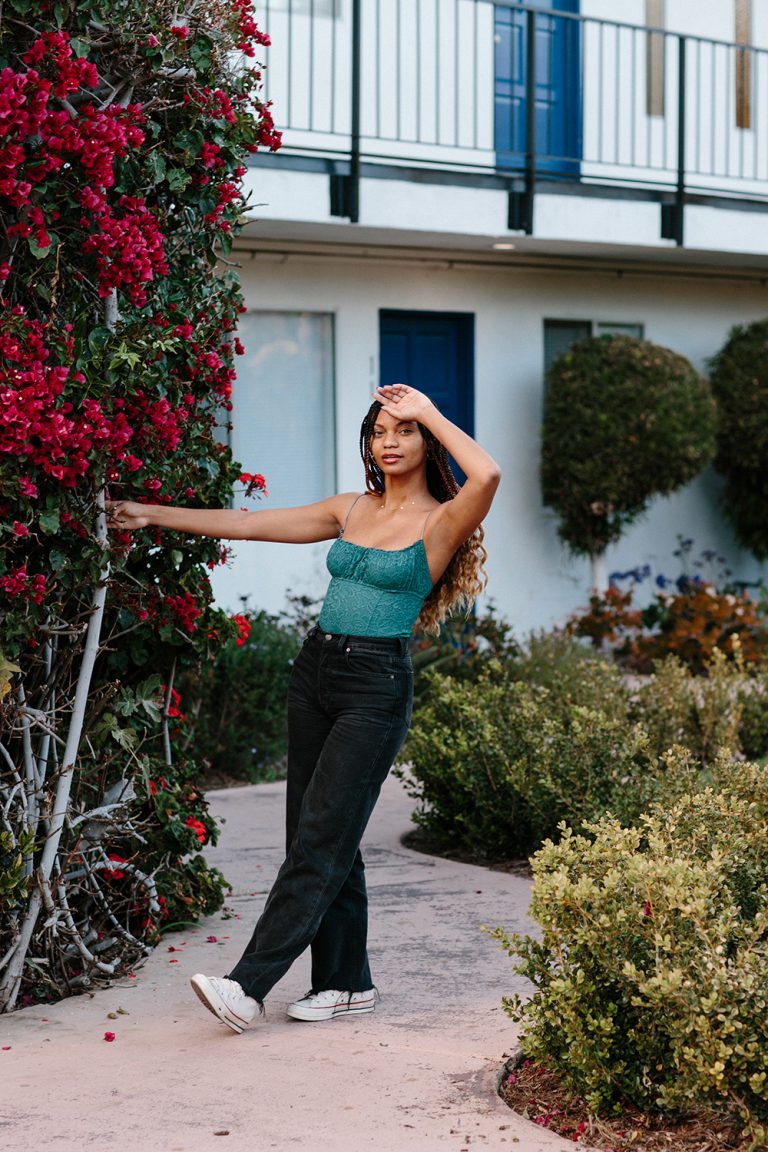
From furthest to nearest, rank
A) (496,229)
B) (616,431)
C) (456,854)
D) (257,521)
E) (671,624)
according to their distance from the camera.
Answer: (671,624), (616,431), (496,229), (456,854), (257,521)

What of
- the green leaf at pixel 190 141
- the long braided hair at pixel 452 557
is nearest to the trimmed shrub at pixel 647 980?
the long braided hair at pixel 452 557

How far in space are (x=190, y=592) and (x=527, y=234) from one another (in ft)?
23.6

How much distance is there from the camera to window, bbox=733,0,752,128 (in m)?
14.5

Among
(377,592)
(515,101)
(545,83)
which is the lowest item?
(377,592)

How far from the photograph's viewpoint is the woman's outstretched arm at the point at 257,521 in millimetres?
4902

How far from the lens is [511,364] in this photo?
1320 cm

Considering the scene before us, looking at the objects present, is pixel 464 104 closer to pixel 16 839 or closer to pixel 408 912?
pixel 408 912

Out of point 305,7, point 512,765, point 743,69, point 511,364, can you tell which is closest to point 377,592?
point 512,765

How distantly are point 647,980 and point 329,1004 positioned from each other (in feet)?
4.42

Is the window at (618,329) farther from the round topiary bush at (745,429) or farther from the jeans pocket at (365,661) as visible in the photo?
the jeans pocket at (365,661)

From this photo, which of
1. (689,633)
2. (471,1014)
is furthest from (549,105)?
(471,1014)

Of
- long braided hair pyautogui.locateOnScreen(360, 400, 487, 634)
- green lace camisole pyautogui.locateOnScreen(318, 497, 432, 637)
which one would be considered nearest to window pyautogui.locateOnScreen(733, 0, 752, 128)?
long braided hair pyautogui.locateOnScreen(360, 400, 487, 634)

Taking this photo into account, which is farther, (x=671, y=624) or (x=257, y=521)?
(x=671, y=624)

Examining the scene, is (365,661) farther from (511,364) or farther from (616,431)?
(511,364)
